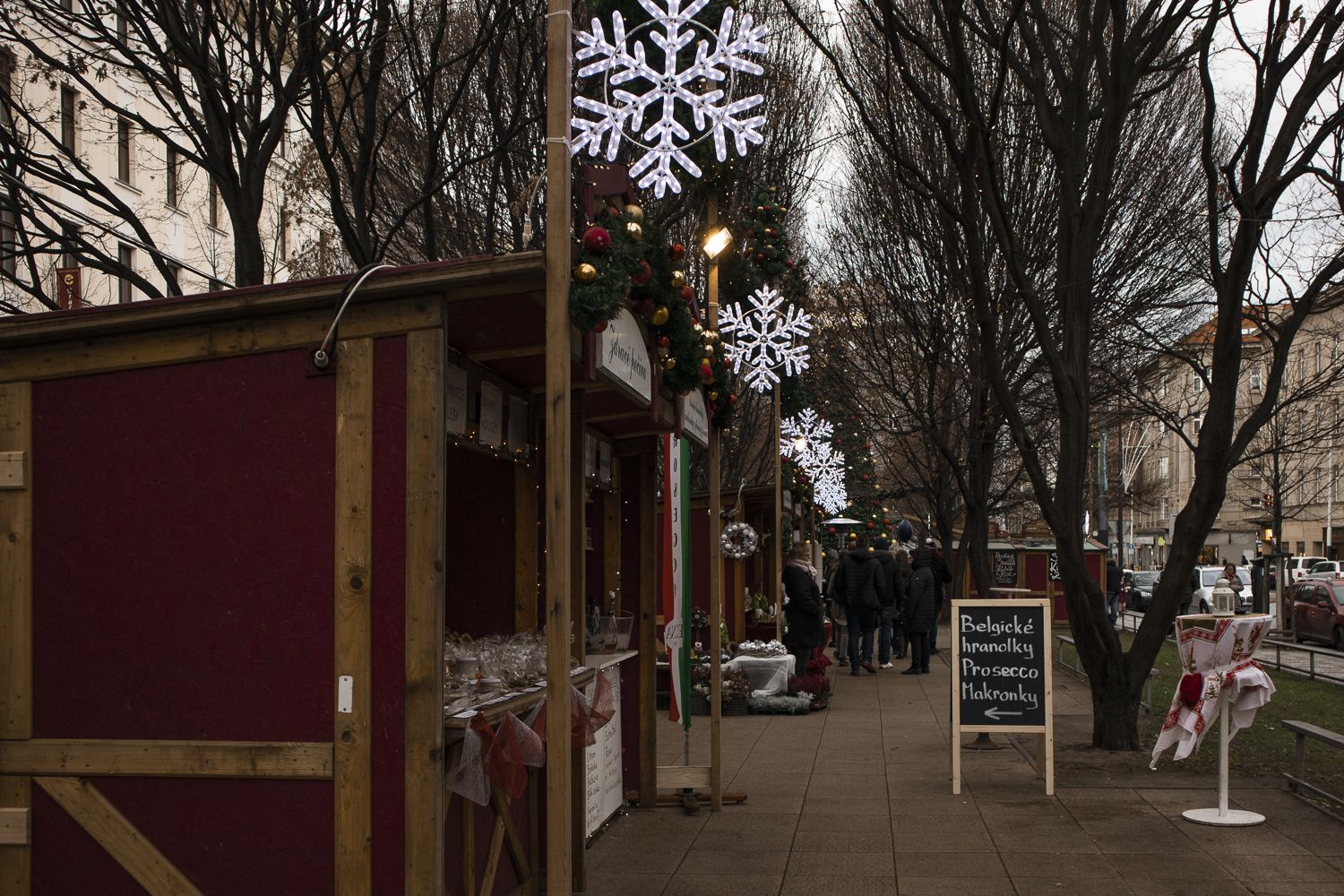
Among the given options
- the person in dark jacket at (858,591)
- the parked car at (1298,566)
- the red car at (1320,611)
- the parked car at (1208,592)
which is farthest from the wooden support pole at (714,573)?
the parked car at (1298,566)

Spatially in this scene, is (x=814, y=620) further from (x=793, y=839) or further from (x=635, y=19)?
(x=635, y=19)

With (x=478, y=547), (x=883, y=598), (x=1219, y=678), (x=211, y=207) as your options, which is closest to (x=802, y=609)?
(x=883, y=598)

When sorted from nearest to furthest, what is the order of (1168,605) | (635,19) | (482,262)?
(482,262)
(635,19)
(1168,605)

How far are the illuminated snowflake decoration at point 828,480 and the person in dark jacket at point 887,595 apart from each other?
4032mm

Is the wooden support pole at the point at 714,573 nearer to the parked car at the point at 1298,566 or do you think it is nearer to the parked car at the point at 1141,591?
the parked car at the point at 1141,591

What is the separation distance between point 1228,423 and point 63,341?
9.39 meters

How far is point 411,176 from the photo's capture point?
19.0m

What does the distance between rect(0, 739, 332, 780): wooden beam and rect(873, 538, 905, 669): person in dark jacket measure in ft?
52.0

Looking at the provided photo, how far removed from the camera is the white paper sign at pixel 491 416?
23.4ft

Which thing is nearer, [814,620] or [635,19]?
[635,19]

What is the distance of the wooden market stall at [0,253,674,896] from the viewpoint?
5203 millimetres

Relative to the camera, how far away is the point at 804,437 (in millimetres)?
24094

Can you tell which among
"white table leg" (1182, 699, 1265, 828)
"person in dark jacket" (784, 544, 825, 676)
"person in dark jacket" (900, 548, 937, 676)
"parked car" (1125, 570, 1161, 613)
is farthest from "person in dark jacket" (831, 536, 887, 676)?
"parked car" (1125, 570, 1161, 613)

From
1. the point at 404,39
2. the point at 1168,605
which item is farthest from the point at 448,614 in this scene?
the point at 404,39
